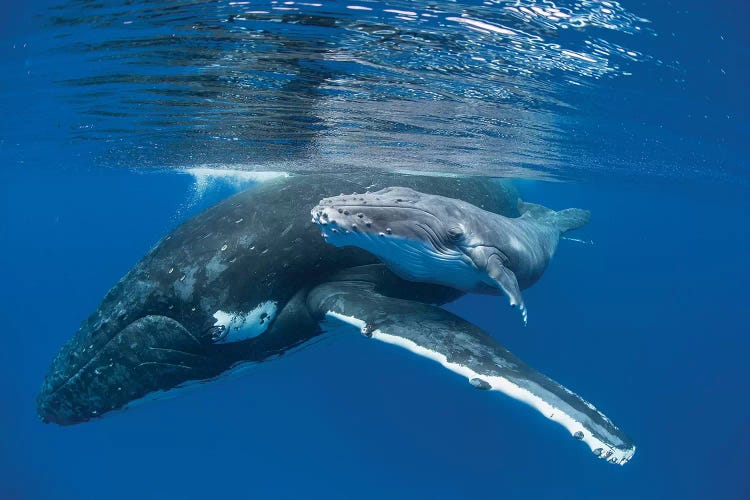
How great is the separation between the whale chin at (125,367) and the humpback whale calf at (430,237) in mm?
3005

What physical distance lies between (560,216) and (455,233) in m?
7.64

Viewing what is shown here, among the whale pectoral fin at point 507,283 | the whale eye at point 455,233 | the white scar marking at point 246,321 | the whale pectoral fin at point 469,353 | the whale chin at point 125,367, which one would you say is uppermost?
the whale eye at point 455,233

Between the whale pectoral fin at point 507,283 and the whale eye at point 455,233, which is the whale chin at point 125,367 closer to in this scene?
the whale eye at point 455,233

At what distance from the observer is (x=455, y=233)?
6.03 metres

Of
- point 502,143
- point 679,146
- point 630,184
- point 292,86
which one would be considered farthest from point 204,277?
point 630,184

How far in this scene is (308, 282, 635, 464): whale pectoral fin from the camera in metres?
4.73

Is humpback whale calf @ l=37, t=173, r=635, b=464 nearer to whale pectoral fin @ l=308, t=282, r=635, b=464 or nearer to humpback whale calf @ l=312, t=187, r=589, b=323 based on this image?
whale pectoral fin @ l=308, t=282, r=635, b=464

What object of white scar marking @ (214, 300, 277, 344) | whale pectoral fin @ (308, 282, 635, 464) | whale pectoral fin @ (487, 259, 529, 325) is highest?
whale pectoral fin @ (487, 259, 529, 325)

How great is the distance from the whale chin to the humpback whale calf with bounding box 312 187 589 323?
118 inches

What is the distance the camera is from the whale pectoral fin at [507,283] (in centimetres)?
567

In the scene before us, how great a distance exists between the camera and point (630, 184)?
29.4m

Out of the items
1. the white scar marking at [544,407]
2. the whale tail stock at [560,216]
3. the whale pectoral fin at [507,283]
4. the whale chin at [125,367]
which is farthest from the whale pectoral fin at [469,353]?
the whale tail stock at [560,216]

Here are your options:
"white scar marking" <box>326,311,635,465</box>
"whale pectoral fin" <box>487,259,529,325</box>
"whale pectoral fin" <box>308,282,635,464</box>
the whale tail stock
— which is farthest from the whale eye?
the whale tail stock

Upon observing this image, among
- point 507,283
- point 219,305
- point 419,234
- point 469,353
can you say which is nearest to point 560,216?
point 507,283
